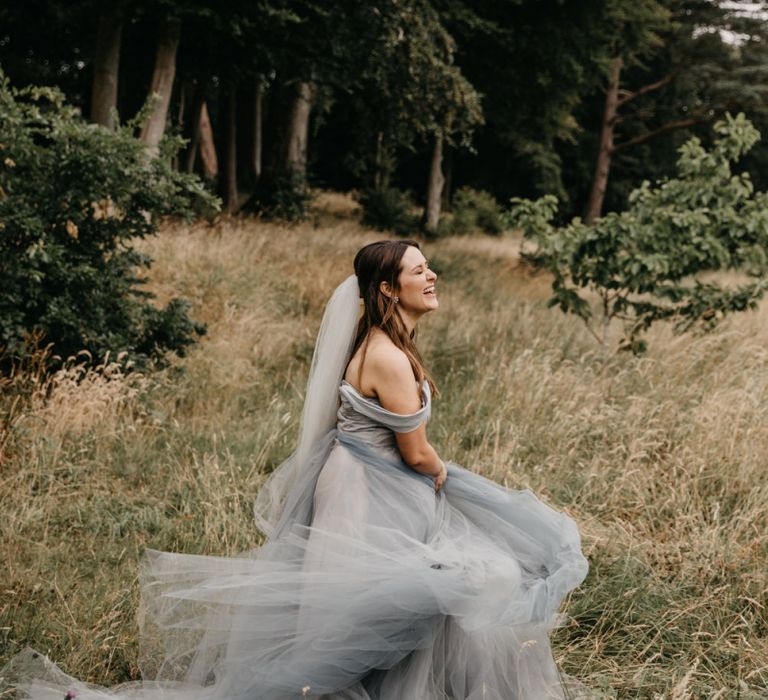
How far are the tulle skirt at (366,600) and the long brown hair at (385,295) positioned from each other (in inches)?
15.0

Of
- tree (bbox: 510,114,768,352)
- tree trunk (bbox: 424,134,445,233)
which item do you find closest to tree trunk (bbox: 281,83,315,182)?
tree trunk (bbox: 424,134,445,233)

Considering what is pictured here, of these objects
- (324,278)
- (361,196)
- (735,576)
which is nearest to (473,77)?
(361,196)

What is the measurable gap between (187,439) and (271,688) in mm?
2891

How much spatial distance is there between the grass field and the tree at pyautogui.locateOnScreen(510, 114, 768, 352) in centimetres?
48

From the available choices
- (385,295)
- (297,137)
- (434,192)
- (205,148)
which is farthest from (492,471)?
(205,148)

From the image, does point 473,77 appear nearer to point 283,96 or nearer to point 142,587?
point 283,96

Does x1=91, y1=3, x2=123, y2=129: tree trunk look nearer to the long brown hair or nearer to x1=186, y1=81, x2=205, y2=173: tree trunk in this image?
x1=186, y1=81, x2=205, y2=173: tree trunk

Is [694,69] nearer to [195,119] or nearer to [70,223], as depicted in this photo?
[195,119]

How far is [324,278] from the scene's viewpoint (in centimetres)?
997

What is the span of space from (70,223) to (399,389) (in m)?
3.93

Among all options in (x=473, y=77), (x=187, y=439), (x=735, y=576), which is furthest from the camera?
(x=473, y=77)

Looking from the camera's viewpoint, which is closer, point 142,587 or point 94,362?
point 142,587

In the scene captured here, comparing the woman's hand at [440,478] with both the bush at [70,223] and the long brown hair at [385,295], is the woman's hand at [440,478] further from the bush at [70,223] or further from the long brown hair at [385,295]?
the bush at [70,223]

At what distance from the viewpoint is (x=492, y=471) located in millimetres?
4859
